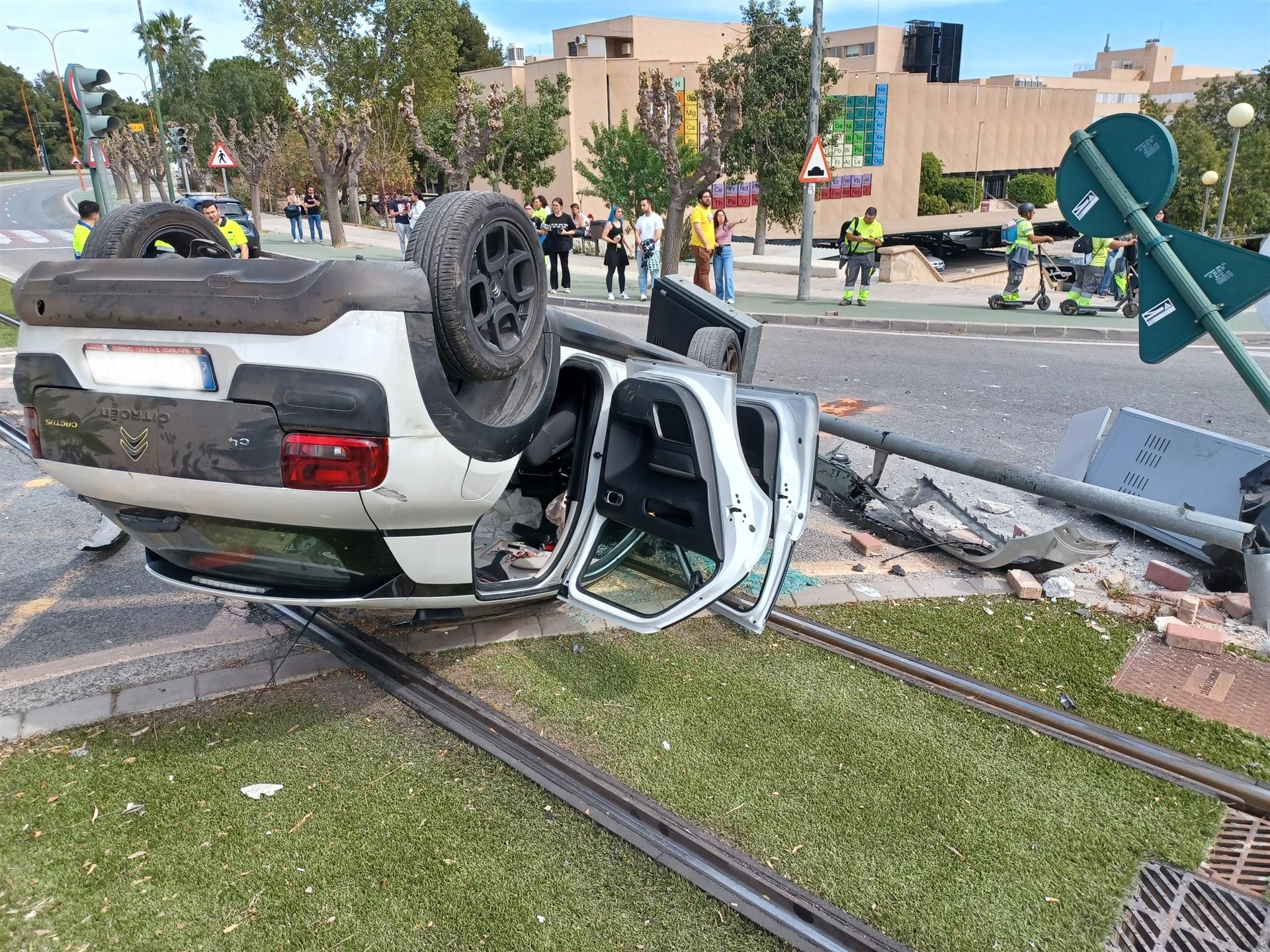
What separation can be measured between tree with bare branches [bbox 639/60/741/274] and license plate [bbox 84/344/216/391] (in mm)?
16408

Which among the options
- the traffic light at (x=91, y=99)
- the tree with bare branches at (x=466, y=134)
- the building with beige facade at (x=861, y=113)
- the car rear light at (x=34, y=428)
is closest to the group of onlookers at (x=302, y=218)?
the tree with bare branches at (x=466, y=134)

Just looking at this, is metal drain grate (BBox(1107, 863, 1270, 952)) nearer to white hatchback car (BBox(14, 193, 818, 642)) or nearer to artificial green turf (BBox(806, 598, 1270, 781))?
artificial green turf (BBox(806, 598, 1270, 781))

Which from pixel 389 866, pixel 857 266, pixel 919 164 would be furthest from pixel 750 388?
pixel 919 164

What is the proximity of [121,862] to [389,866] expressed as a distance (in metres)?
0.81

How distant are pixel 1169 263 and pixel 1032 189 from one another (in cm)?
5672

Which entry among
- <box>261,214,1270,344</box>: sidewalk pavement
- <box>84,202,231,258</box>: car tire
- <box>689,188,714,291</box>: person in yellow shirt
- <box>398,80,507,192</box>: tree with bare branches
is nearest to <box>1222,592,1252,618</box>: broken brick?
<box>84,202,231,258</box>: car tire

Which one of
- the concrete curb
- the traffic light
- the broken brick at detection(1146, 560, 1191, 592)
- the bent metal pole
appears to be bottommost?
the concrete curb

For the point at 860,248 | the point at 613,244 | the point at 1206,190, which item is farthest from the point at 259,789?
the point at 1206,190

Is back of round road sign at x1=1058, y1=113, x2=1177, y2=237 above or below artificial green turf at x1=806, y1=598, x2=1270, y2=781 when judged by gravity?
above

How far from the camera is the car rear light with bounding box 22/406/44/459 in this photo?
9.60 feet

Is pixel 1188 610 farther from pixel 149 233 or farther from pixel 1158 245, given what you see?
pixel 149 233

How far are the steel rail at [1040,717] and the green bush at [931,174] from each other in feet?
155

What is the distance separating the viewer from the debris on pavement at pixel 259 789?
9.77 feet

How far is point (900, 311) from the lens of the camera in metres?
15.6
